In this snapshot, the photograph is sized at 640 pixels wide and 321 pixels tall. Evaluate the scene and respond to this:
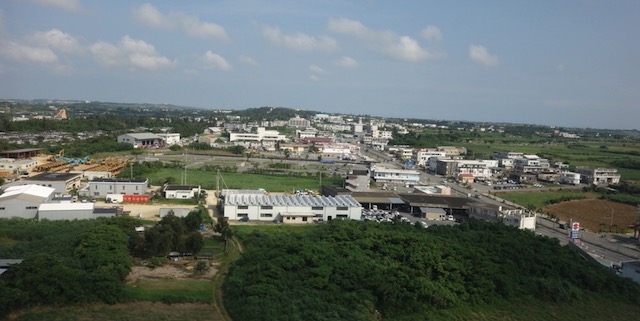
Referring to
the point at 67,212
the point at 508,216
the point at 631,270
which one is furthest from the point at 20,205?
the point at 631,270

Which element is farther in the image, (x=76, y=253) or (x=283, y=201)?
(x=283, y=201)

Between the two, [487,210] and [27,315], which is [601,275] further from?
[27,315]

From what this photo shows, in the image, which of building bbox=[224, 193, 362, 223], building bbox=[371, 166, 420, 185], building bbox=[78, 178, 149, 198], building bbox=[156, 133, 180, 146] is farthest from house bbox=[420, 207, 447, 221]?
building bbox=[156, 133, 180, 146]

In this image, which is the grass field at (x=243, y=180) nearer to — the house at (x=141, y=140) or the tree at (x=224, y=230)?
the tree at (x=224, y=230)

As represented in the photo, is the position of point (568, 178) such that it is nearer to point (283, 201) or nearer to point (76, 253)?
point (283, 201)

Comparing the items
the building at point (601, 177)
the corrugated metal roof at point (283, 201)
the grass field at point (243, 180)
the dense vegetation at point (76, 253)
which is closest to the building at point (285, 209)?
the corrugated metal roof at point (283, 201)

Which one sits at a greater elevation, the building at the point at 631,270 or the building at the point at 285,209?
the building at the point at 285,209

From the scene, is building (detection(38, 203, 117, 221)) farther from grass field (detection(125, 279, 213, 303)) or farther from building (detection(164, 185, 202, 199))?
grass field (detection(125, 279, 213, 303))
